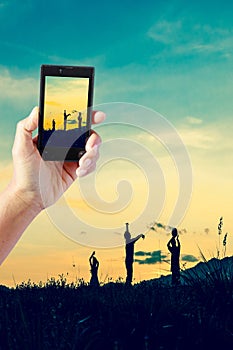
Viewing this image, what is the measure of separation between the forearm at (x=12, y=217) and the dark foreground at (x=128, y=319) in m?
1.31

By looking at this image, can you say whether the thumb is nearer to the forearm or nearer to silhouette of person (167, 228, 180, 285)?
the forearm

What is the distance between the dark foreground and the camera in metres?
4.83

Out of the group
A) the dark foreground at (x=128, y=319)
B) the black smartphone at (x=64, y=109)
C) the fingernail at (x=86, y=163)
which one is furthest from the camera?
the dark foreground at (x=128, y=319)

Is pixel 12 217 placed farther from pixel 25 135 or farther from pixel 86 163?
pixel 86 163

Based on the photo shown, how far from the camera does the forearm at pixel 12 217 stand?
340 cm

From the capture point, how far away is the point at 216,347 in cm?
504

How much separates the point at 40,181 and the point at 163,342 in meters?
2.18

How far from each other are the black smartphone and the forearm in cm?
34

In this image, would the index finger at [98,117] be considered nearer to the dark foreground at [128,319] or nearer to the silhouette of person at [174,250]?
the dark foreground at [128,319]

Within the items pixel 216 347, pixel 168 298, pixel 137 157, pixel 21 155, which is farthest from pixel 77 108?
pixel 168 298

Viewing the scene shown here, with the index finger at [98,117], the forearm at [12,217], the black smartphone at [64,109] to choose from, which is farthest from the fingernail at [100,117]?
the forearm at [12,217]

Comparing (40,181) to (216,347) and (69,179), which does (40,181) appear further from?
(216,347)

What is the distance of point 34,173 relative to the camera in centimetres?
346

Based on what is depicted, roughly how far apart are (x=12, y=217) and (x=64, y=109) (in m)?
0.70
